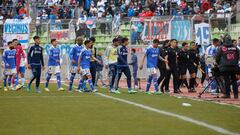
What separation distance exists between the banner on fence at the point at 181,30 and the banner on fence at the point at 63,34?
6743 mm

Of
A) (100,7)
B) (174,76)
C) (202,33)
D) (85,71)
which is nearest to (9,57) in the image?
(85,71)

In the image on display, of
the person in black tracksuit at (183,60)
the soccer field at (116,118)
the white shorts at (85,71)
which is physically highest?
the person in black tracksuit at (183,60)

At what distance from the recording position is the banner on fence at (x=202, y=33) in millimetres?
35031

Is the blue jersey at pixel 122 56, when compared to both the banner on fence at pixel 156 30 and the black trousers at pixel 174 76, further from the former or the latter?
the banner on fence at pixel 156 30

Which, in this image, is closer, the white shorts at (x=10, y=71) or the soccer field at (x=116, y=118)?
the soccer field at (x=116, y=118)

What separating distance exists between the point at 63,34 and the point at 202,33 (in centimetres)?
958

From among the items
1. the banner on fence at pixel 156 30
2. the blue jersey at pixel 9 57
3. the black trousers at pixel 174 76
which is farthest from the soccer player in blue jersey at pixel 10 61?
the banner on fence at pixel 156 30

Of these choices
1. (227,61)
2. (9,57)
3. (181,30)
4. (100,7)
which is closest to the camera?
(227,61)

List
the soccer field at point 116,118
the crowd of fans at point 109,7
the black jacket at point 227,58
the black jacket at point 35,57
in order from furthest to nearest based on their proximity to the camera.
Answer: the crowd of fans at point 109,7
the black jacket at point 35,57
the black jacket at point 227,58
the soccer field at point 116,118

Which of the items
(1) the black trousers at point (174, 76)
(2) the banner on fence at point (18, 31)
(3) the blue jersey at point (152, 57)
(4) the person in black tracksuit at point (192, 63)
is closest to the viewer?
(3) the blue jersey at point (152, 57)

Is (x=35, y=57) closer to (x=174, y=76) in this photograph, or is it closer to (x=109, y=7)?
(x=174, y=76)

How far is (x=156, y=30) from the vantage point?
123 feet

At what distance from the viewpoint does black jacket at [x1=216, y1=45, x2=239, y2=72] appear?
2084 centimetres

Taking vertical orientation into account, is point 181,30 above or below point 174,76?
above
